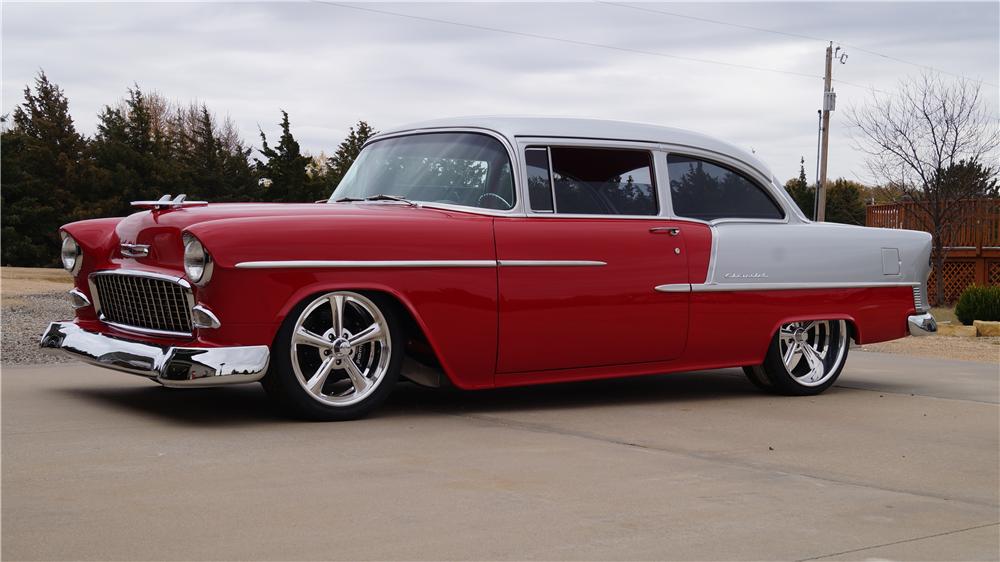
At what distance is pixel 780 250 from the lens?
7.19 m

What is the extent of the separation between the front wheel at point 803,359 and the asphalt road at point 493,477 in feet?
0.94

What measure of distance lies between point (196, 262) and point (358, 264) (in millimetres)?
770

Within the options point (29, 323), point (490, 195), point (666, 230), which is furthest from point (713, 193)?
point (29, 323)

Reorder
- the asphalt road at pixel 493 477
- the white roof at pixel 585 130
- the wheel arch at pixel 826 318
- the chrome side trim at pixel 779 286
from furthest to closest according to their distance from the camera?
the wheel arch at pixel 826 318 → the chrome side trim at pixel 779 286 → the white roof at pixel 585 130 → the asphalt road at pixel 493 477

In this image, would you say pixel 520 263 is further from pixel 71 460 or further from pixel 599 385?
pixel 71 460

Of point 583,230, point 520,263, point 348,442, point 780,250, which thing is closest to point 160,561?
point 348,442

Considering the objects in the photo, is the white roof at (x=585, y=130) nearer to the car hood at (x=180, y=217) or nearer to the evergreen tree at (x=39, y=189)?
the car hood at (x=180, y=217)

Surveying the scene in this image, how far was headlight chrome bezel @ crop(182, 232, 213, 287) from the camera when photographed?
5.30m

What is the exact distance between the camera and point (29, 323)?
1185 cm

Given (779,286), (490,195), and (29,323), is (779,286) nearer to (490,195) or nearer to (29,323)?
(490,195)

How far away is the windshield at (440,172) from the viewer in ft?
20.8

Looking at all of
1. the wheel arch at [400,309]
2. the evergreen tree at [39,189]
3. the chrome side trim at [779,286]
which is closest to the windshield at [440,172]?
the wheel arch at [400,309]

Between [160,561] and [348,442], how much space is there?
196 cm

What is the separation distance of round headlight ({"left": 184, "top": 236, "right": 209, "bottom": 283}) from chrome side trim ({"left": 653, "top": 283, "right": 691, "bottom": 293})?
8.61ft
